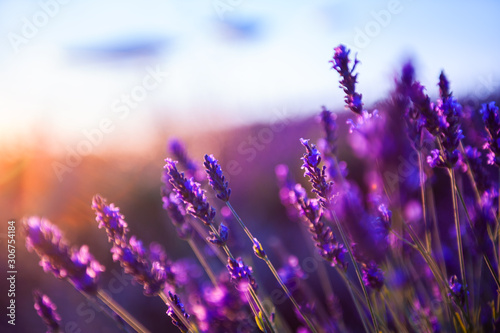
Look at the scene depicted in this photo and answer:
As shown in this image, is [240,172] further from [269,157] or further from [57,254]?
[57,254]

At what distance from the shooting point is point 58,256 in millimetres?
1628

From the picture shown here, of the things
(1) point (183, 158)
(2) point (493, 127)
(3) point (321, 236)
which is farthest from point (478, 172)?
(1) point (183, 158)

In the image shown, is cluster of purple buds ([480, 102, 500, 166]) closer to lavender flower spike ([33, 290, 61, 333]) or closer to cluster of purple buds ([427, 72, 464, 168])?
cluster of purple buds ([427, 72, 464, 168])

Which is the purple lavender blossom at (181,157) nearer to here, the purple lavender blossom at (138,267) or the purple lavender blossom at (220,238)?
the purple lavender blossom at (138,267)

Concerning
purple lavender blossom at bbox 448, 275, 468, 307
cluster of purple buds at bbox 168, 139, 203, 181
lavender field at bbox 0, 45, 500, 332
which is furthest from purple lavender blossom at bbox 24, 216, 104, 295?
purple lavender blossom at bbox 448, 275, 468, 307

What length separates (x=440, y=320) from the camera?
86.4 inches

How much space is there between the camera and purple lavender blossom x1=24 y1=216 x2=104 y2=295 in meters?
1.58

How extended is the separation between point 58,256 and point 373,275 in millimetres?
1426

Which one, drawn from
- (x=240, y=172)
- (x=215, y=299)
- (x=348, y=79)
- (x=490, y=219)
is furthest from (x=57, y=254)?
(x=240, y=172)

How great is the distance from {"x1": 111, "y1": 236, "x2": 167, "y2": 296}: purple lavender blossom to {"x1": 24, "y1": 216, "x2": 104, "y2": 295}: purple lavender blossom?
0.15 metres

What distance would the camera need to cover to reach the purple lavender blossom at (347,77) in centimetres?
160

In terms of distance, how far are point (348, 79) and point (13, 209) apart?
667 centimetres

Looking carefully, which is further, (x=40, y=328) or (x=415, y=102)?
(x=40, y=328)

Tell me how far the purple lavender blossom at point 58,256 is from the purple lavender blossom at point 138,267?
0.15 m
